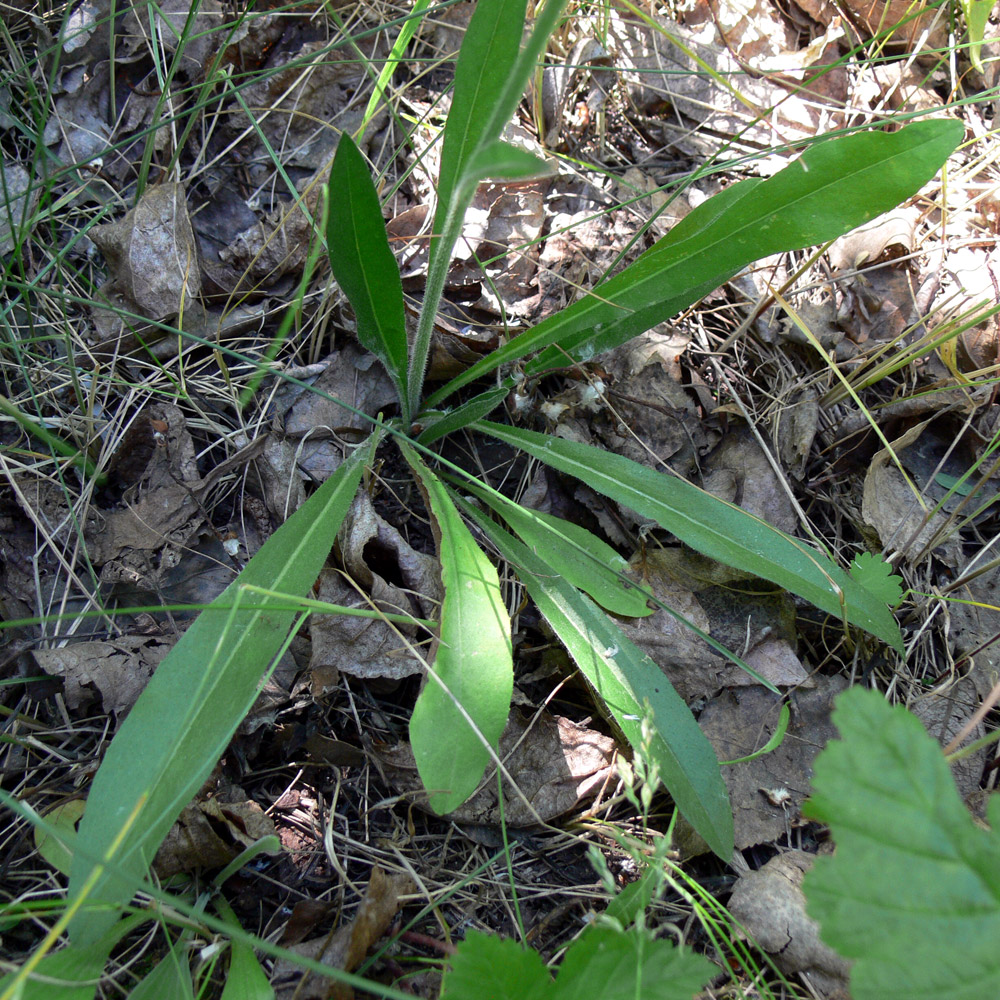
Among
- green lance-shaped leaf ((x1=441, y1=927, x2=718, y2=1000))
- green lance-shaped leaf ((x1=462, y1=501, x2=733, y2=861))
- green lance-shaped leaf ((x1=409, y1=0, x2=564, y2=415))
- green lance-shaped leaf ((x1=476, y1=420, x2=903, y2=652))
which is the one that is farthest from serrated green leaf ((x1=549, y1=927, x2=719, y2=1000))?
green lance-shaped leaf ((x1=409, y1=0, x2=564, y2=415))

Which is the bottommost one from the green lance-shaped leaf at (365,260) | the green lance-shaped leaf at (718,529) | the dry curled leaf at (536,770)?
the dry curled leaf at (536,770)

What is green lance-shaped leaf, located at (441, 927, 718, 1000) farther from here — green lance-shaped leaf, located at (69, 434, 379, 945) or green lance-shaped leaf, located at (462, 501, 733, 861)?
green lance-shaped leaf, located at (69, 434, 379, 945)

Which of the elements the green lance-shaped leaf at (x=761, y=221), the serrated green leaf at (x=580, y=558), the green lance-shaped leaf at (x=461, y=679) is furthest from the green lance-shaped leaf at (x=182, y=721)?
the green lance-shaped leaf at (x=761, y=221)

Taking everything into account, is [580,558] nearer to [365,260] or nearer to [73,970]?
[365,260]

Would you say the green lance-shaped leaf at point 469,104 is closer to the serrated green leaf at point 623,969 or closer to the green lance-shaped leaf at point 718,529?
the green lance-shaped leaf at point 718,529

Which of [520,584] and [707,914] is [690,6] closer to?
[520,584]

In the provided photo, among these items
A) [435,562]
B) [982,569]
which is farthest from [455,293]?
[982,569]
